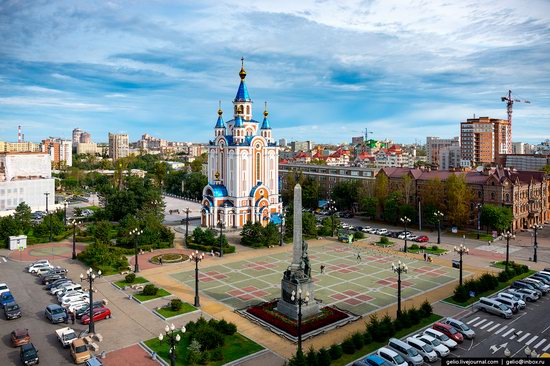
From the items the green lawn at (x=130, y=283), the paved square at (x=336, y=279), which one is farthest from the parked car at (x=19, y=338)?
the paved square at (x=336, y=279)

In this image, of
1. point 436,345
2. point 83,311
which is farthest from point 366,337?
point 83,311

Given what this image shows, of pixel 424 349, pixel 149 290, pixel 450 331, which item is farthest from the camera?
pixel 149 290

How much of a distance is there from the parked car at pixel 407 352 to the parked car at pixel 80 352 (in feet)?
52.5

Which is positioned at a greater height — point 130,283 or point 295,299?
point 295,299

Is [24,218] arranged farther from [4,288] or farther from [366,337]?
[366,337]

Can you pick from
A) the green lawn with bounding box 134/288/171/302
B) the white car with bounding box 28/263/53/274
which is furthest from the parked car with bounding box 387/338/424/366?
the white car with bounding box 28/263/53/274

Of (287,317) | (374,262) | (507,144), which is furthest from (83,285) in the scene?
(507,144)

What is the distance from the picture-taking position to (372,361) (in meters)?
21.9

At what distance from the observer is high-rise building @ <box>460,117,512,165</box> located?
13638 cm

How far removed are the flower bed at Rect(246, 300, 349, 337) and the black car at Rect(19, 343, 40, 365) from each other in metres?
12.6

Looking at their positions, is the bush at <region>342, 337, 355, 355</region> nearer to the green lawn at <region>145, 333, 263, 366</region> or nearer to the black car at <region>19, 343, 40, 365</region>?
the green lawn at <region>145, 333, 263, 366</region>

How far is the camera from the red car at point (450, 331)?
2498cm

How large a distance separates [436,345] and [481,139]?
12723cm

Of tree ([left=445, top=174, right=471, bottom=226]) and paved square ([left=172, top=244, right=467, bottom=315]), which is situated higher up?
tree ([left=445, top=174, right=471, bottom=226])
